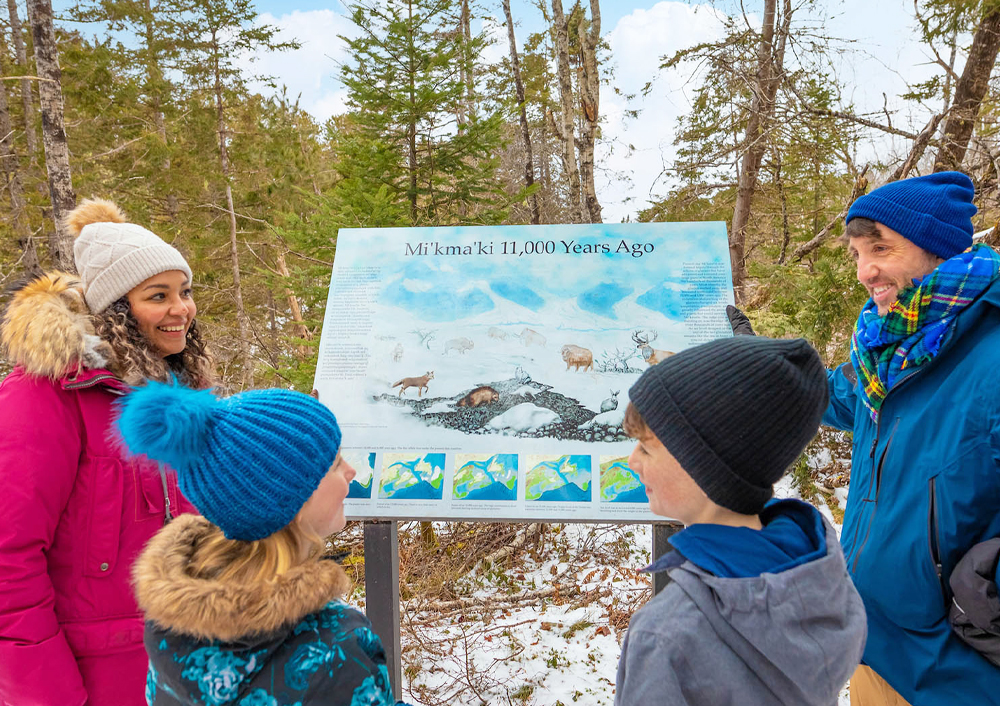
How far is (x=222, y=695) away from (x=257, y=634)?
14 cm

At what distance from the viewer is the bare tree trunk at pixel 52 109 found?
21.1ft

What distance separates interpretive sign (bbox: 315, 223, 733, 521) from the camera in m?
2.47

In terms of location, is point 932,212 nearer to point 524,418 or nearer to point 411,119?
point 524,418

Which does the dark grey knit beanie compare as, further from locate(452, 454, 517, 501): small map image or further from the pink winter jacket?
the pink winter jacket

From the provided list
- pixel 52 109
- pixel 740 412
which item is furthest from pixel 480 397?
pixel 52 109

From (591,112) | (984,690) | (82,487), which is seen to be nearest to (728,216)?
(591,112)

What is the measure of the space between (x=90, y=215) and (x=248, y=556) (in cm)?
184

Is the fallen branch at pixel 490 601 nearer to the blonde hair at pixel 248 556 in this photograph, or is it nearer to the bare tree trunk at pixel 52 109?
the blonde hair at pixel 248 556

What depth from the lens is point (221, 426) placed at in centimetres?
128

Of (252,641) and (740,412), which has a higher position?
(740,412)

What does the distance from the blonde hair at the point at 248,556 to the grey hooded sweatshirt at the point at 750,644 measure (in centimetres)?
79

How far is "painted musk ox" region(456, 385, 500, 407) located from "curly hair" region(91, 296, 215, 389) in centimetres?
115

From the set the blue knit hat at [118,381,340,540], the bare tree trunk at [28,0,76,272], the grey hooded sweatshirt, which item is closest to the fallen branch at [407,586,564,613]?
the blue knit hat at [118,381,340,540]

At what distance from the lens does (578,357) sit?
109 inches
